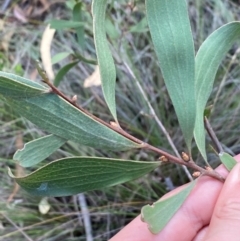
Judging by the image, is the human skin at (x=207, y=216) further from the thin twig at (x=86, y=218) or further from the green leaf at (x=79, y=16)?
the green leaf at (x=79, y=16)

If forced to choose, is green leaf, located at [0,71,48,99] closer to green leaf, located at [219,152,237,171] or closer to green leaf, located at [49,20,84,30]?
green leaf, located at [219,152,237,171]

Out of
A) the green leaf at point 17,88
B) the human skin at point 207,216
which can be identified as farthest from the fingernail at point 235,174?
the green leaf at point 17,88

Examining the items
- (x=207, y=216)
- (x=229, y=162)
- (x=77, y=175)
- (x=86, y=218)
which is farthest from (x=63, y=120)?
(x=86, y=218)

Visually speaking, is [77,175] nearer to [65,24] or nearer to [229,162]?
[229,162]

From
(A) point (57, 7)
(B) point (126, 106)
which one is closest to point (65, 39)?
(A) point (57, 7)

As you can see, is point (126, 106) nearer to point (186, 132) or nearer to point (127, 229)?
point (127, 229)

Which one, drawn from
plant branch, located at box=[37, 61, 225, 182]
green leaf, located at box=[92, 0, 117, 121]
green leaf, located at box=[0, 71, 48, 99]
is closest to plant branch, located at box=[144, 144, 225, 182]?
plant branch, located at box=[37, 61, 225, 182]
